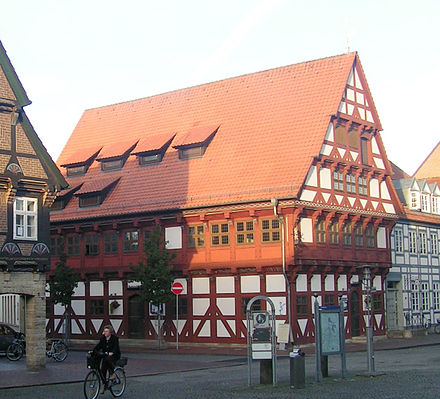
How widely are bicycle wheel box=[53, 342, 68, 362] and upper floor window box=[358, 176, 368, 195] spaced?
18.7 m

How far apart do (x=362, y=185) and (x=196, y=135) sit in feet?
30.5

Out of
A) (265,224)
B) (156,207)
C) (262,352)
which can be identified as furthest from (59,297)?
(262,352)

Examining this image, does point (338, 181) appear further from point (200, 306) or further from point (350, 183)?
point (200, 306)

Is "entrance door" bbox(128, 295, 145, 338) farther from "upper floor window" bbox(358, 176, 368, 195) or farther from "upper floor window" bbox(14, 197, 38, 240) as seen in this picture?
"upper floor window" bbox(14, 197, 38, 240)

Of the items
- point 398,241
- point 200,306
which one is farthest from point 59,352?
point 398,241

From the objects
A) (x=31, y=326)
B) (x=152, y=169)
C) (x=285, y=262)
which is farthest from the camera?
(x=152, y=169)

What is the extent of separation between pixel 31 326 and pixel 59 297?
13.7 meters

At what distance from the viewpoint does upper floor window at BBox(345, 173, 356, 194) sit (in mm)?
41625

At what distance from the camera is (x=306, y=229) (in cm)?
3800

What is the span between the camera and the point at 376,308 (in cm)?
4384

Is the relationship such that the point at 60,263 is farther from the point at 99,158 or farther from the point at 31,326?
the point at 31,326

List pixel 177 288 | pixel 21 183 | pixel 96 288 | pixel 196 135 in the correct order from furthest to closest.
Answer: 1. pixel 96 288
2. pixel 196 135
3. pixel 177 288
4. pixel 21 183

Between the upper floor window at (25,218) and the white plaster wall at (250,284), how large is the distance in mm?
12744

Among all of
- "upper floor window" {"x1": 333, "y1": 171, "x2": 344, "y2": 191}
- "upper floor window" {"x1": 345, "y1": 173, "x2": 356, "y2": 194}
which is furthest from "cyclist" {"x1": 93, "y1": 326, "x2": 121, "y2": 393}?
"upper floor window" {"x1": 345, "y1": 173, "x2": 356, "y2": 194}
